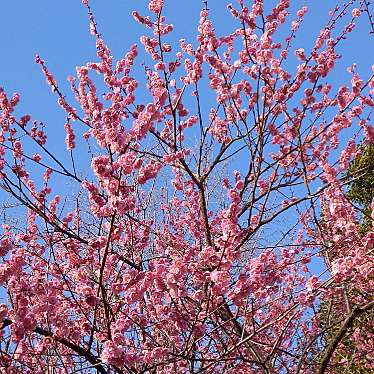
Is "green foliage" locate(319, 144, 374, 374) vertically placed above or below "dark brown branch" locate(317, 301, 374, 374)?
above

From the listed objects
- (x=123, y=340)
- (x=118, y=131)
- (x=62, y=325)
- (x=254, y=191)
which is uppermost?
(x=254, y=191)

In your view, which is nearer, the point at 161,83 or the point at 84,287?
the point at 84,287

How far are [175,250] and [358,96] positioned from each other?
2203 mm

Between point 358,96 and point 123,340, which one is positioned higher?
point 358,96

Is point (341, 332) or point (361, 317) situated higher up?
point (361, 317)

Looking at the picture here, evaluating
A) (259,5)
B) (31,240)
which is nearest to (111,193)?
(31,240)

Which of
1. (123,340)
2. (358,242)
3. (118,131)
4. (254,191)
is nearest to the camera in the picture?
(123,340)

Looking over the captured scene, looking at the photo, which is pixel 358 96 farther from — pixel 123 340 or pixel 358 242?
pixel 123 340

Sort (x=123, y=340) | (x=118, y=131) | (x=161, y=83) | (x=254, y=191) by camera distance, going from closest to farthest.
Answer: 1. (x=123, y=340)
2. (x=118, y=131)
3. (x=254, y=191)
4. (x=161, y=83)

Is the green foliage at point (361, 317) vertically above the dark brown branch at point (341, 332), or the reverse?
the green foliage at point (361, 317)

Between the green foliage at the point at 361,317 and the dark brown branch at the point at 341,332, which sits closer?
the dark brown branch at the point at 341,332

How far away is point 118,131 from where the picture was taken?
364cm

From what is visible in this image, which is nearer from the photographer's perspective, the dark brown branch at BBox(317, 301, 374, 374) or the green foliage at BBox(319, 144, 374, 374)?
the dark brown branch at BBox(317, 301, 374, 374)

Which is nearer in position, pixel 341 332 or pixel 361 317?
pixel 341 332
